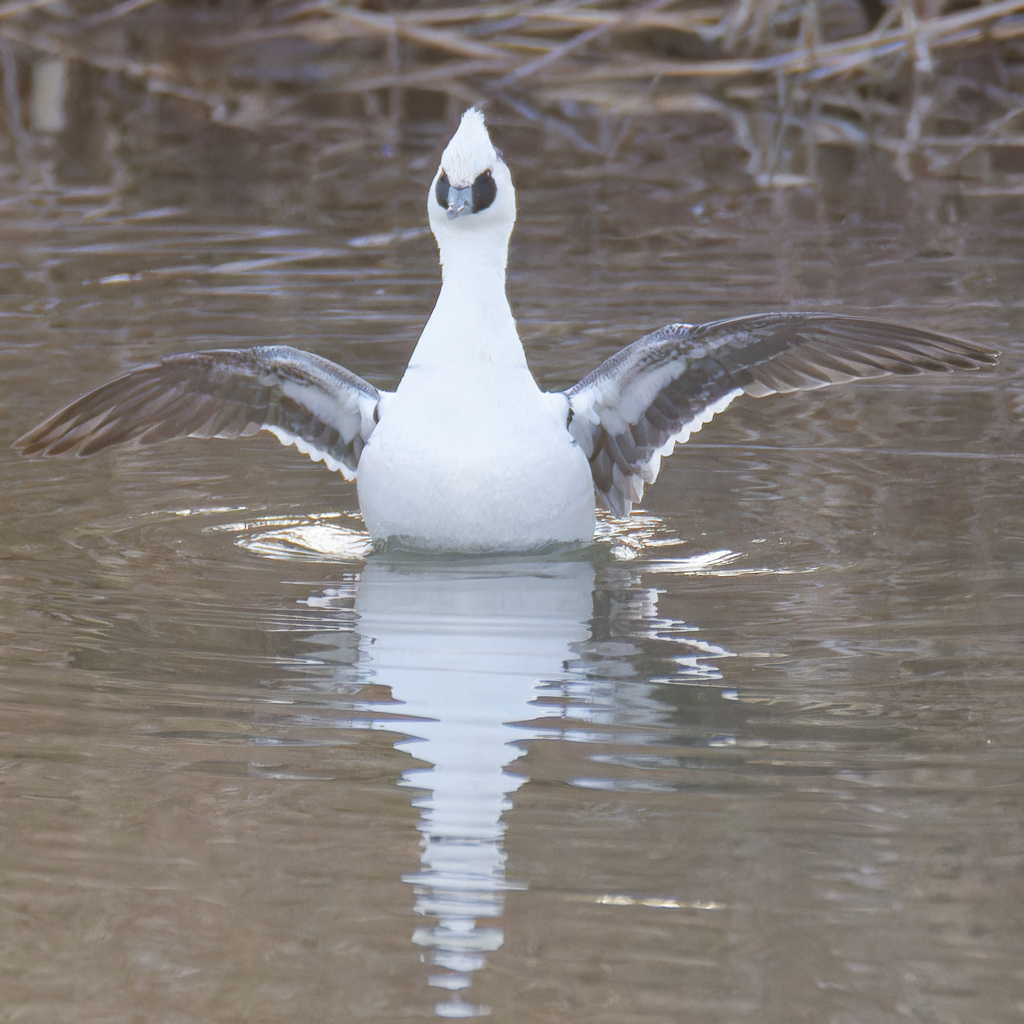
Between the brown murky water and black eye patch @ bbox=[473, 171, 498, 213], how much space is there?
1071 millimetres

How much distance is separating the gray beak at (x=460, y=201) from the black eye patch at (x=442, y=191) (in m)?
0.03

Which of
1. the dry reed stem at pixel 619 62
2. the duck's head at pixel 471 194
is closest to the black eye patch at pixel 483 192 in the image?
the duck's head at pixel 471 194

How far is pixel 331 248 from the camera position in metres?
10.5

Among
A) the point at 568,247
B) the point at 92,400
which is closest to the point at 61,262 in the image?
the point at 568,247

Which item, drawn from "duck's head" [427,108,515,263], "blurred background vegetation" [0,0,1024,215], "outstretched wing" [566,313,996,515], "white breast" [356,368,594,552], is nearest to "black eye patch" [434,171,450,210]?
"duck's head" [427,108,515,263]

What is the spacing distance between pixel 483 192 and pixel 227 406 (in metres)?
1.13

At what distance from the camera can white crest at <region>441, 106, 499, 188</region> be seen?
5.31m

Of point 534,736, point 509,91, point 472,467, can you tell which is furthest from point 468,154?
point 509,91

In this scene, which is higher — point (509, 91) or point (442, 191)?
point (509, 91)

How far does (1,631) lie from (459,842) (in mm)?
1777

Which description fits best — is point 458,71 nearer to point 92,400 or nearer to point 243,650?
point 92,400

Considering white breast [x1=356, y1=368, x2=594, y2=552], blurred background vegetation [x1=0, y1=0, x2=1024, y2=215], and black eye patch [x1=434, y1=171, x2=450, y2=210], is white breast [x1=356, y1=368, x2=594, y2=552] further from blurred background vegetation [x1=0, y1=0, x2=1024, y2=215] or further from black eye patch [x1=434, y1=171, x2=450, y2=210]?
blurred background vegetation [x1=0, y1=0, x2=1024, y2=215]

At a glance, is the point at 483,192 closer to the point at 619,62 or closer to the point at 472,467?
the point at 472,467

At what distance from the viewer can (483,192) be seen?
17.6ft
